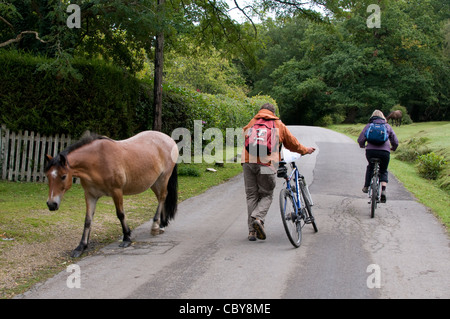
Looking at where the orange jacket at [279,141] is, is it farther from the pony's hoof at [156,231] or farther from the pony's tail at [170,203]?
the pony's hoof at [156,231]

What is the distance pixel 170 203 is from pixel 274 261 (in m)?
2.79

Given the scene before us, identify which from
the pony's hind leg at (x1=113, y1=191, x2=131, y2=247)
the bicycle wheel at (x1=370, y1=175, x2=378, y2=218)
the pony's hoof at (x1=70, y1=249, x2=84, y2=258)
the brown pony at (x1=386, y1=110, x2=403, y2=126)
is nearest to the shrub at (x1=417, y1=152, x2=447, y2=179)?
the bicycle wheel at (x1=370, y1=175, x2=378, y2=218)

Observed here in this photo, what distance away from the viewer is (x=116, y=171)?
646 centimetres

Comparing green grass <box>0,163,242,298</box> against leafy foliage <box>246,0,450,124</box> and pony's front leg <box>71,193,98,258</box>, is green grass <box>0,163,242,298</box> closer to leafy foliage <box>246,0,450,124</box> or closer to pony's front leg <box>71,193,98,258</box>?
pony's front leg <box>71,193,98,258</box>

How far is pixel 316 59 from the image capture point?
181 ft

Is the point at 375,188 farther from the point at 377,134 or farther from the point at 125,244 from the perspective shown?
the point at 125,244

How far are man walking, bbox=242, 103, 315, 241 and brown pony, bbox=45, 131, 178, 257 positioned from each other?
1640mm

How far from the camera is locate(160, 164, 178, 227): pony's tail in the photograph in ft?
25.4

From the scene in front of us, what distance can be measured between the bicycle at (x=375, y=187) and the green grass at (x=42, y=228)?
14.5 ft

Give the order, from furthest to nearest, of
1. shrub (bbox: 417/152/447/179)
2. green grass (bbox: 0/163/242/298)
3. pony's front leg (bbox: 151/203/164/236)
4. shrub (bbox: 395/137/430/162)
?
shrub (bbox: 395/137/430/162) < shrub (bbox: 417/152/447/179) < pony's front leg (bbox: 151/203/164/236) < green grass (bbox: 0/163/242/298)

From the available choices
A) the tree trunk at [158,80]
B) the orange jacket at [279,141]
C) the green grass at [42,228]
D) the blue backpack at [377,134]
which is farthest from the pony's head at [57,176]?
the tree trunk at [158,80]

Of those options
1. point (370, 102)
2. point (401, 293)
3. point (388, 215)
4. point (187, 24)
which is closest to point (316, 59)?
point (370, 102)

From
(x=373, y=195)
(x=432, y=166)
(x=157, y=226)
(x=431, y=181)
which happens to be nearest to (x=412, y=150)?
(x=432, y=166)

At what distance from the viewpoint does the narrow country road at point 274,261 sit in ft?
15.6
